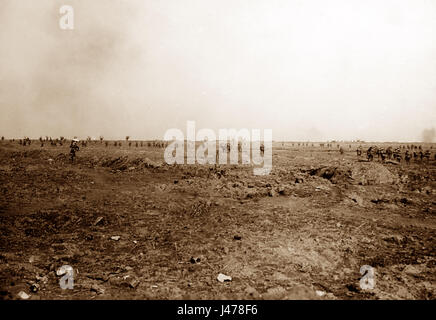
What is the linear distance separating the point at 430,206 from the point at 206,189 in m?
9.95

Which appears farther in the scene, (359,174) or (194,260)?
(359,174)

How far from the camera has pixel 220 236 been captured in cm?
759

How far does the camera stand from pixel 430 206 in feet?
35.1

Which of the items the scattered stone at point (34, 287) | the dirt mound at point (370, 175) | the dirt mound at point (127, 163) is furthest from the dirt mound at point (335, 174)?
the scattered stone at point (34, 287)

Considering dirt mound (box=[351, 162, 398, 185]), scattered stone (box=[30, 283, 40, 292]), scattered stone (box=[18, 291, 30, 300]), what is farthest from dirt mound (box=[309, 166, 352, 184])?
scattered stone (box=[18, 291, 30, 300])

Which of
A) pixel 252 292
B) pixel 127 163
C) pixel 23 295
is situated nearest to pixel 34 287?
pixel 23 295

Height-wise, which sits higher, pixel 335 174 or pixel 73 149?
pixel 73 149

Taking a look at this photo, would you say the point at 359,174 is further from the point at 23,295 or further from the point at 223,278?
the point at 23,295

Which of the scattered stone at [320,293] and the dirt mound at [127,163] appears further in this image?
the dirt mound at [127,163]

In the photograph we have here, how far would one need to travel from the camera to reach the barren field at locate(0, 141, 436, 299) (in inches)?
205

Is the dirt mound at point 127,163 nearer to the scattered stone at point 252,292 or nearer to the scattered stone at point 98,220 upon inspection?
the scattered stone at point 98,220

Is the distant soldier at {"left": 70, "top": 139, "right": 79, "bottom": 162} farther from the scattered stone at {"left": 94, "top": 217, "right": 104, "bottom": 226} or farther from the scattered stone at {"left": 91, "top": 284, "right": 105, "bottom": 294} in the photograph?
the scattered stone at {"left": 91, "top": 284, "right": 105, "bottom": 294}

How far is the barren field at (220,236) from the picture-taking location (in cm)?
521
